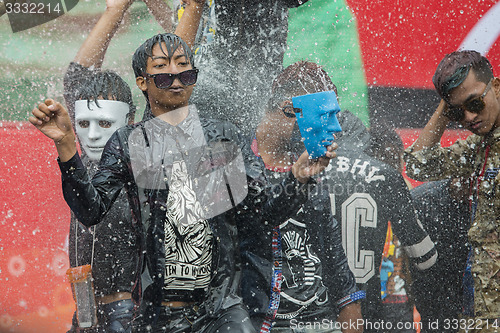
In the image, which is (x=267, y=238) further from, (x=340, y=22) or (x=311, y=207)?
(x=340, y=22)

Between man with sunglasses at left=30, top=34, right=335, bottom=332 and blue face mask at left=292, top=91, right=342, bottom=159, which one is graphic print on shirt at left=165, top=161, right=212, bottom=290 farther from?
blue face mask at left=292, top=91, right=342, bottom=159

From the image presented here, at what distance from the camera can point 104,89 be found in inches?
124

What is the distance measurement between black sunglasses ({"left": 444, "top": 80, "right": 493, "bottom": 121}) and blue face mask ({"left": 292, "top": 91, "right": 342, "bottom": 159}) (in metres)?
1.07

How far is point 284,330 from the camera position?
2727 mm

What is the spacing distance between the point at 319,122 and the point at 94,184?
36.0 inches

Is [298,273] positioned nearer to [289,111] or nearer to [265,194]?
[265,194]

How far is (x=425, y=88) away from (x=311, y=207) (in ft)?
5.63

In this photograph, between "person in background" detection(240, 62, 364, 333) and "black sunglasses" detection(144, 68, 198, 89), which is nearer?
"black sunglasses" detection(144, 68, 198, 89)

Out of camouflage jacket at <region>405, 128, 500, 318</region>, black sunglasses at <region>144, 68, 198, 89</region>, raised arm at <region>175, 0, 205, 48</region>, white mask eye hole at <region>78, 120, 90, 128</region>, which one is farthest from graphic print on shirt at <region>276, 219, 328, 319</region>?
raised arm at <region>175, 0, 205, 48</region>

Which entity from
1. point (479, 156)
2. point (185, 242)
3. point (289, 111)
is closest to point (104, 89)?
point (289, 111)

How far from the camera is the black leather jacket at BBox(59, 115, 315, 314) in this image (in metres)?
2.19

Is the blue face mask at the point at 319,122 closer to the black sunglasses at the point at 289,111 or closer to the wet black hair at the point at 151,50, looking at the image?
the wet black hair at the point at 151,50

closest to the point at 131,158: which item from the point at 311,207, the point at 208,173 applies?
the point at 208,173

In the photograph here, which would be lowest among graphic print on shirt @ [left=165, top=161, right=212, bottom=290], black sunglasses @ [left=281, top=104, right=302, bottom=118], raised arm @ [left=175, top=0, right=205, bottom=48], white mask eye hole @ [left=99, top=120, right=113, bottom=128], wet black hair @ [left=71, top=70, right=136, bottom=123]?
graphic print on shirt @ [left=165, top=161, right=212, bottom=290]
